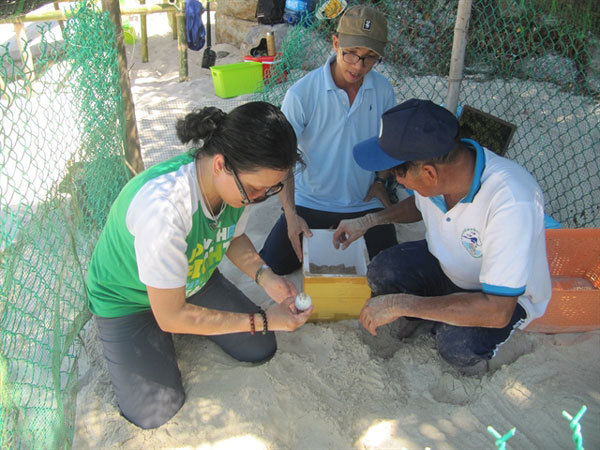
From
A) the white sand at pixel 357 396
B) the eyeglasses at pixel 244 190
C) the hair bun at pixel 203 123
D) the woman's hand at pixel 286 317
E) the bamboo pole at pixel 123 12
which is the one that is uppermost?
the hair bun at pixel 203 123

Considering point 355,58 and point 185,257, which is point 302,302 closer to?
point 185,257

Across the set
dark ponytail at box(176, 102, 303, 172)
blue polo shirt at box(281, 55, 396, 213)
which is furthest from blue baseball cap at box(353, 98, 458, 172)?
blue polo shirt at box(281, 55, 396, 213)

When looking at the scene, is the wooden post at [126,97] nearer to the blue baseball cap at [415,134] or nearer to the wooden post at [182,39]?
the blue baseball cap at [415,134]

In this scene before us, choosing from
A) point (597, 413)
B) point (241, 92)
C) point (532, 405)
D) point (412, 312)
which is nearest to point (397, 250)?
point (412, 312)

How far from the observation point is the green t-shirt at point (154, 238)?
1.67m

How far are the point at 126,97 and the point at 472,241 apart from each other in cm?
248

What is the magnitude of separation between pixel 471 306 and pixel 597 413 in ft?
2.84

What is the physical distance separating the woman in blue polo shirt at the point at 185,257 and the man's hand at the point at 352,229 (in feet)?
1.81

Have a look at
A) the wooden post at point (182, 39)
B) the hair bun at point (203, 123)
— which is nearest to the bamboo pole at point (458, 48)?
the hair bun at point (203, 123)

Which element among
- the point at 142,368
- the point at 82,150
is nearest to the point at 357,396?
the point at 142,368

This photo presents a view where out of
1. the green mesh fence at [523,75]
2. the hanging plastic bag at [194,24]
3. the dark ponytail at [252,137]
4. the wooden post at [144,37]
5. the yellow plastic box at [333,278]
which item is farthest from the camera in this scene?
the wooden post at [144,37]

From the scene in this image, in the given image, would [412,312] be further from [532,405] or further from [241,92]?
[241,92]

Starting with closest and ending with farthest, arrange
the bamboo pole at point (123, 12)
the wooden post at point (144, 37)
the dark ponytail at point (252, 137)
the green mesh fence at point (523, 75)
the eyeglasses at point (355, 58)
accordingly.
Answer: the dark ponytail at point (252, 137) → the eyeglasses at point (355, 58) → the green mesh fence at point (523, 75) → the bamboo pole at point (123, 12) → the wooden post at point (144, 37)

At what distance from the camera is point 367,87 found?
2.82m
